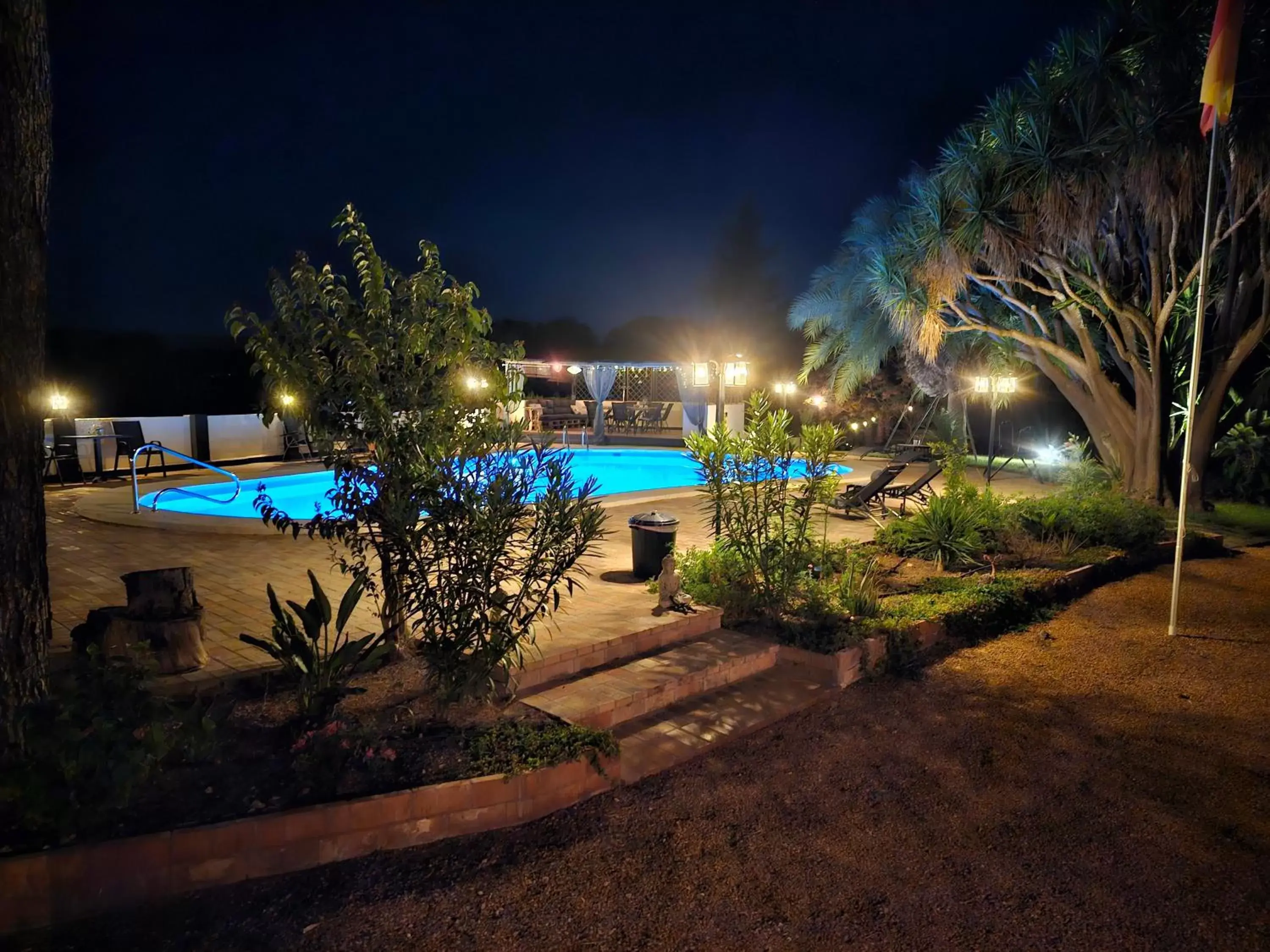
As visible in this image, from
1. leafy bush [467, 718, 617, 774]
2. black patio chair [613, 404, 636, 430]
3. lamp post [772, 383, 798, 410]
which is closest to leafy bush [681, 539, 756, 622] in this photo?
leafy bush [467, 718, 617, 774]

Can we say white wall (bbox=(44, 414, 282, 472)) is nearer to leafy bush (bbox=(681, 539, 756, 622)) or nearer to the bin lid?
the bin lid

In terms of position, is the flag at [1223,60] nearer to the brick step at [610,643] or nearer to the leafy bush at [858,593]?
the leafy bush at [858,593]

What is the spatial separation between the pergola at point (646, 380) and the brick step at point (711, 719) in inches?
395

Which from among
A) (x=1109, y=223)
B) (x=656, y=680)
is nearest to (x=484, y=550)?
(x=656, y=680)

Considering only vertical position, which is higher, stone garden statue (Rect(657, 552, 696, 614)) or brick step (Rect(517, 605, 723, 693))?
stone garden statue (Rect(657, 552, 696, 614))

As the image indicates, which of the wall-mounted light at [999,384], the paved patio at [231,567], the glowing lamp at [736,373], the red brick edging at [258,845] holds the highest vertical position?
the glowing lamp at [736,373]

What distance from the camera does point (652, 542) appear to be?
20.1 ft

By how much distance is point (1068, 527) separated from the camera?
8180 millimetres

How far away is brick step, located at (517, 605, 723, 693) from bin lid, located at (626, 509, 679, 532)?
3.46 feet

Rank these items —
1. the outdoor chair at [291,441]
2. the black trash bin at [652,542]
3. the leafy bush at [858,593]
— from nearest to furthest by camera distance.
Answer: the leafy bush at [858,593], the black trash bin at [652,542], the outdoor chair at [291,441]

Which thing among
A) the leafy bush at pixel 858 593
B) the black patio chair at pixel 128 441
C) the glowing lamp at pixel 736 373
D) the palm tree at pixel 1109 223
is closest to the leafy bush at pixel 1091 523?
the leafy bush at pixel 858 593

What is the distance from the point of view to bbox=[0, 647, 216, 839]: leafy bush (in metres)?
2.51

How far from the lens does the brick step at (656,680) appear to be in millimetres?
3777

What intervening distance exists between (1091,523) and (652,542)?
16.6 ft
